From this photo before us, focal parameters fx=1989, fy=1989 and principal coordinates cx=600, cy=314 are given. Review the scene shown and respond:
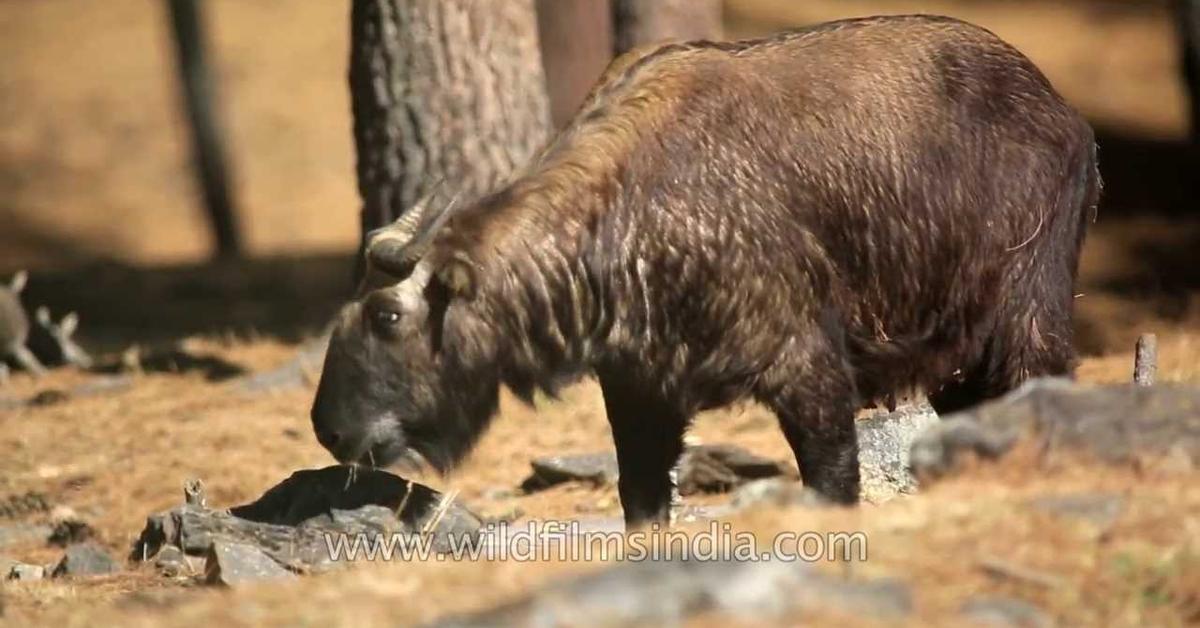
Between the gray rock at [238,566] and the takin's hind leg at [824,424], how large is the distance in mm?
1801

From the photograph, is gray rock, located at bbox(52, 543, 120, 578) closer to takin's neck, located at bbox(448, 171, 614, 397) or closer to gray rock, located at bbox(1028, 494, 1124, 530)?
takin's neck, located at bbox(448, 171, 614, 397)

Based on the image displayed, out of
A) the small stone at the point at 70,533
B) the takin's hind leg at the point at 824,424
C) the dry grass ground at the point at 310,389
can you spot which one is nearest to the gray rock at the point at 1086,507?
the dry grass ground at the point at 310,389

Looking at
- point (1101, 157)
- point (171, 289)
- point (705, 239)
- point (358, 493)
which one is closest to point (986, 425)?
point (705, 239)

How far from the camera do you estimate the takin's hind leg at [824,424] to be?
6852 mm

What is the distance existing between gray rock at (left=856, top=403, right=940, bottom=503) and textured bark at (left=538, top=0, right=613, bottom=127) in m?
6.45

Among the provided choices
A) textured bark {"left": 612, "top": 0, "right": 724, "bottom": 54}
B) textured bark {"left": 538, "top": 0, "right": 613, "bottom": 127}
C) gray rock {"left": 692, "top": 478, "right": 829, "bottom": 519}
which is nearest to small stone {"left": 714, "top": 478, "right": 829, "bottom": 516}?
gray rock {"left": 692, "top": 478, "right": 829, "bottom": 519}

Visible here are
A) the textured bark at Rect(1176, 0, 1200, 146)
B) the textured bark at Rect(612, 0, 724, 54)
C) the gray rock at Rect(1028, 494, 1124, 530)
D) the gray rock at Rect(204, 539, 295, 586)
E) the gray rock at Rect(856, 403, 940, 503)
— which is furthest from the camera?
the textured bark at Rect(1176, 0, 1200, 146)

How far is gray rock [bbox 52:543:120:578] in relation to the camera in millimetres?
7754

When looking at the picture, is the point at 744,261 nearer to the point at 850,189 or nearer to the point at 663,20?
the point at 850,189

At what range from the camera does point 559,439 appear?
10.4 meters

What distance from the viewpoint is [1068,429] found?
5.79 m

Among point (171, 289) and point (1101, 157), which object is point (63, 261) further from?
point (1101, 157)

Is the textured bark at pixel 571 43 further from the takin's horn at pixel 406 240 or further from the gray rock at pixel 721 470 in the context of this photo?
the takin's horn at pixel 406 240

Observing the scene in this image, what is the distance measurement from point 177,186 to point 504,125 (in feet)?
54.8
